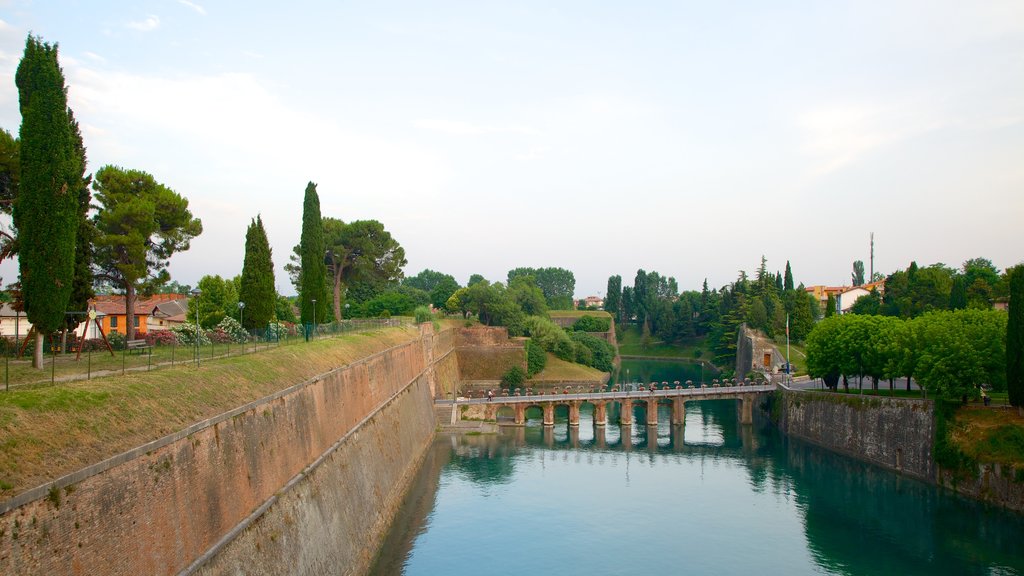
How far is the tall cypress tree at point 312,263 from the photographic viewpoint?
37.3 meters

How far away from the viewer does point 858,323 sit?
40.6 metres

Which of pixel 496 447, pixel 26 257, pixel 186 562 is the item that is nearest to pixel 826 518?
pixel 496 447

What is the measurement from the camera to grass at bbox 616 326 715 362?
97562 millimetres

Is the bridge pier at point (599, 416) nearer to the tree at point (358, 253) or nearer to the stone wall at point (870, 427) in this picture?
the stone wall at point (870, 427)

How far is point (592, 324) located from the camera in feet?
327

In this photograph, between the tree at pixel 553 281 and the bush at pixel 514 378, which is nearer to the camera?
the bush at pixel 514 378

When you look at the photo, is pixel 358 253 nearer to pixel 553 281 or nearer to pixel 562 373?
pixel 562 373

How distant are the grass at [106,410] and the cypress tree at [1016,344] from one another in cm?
2600

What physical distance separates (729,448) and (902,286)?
96.5ft

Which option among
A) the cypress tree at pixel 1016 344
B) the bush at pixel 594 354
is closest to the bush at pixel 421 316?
the bush at pixel 594 354

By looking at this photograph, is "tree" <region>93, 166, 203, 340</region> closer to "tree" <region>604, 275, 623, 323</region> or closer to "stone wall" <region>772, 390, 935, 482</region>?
"stone wall" <region>772, 390, 935, 482</region>

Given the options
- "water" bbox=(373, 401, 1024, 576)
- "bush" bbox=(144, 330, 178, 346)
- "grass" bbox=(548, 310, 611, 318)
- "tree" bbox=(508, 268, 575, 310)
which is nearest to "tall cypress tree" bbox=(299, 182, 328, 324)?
"water" bbox=(373, 401, 1024, 576)

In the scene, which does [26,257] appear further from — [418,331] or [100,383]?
[418,331]

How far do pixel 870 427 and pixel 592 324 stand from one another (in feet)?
208
